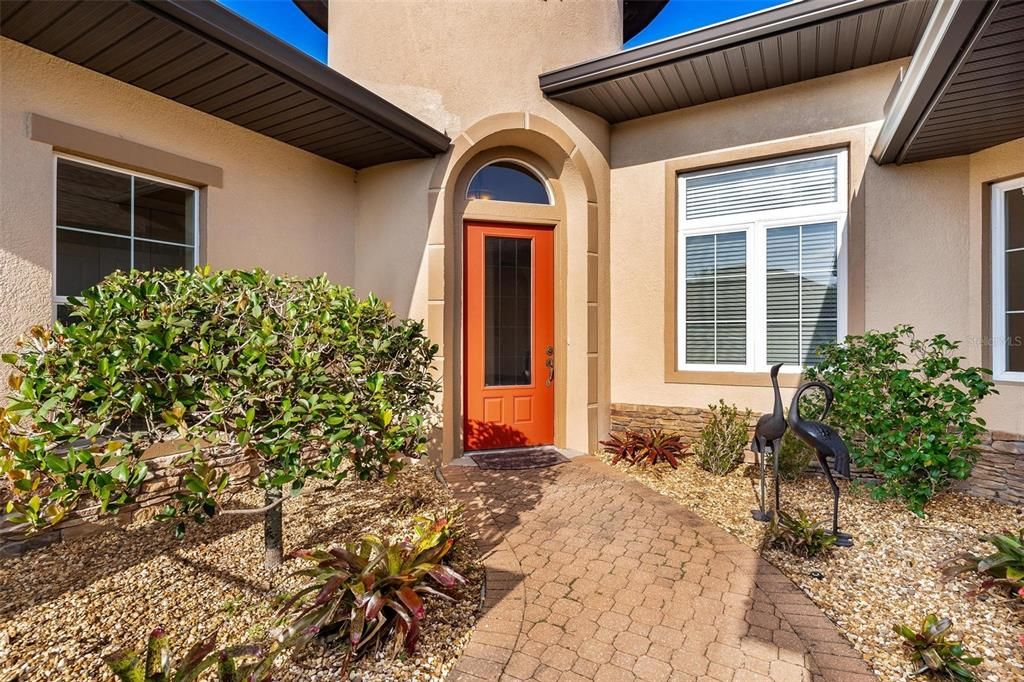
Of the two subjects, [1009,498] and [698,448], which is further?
[698,448]

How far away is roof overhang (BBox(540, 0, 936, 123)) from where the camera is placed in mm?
4496

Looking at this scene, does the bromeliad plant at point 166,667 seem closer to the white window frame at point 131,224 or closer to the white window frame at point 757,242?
the white window frame at point 131,224

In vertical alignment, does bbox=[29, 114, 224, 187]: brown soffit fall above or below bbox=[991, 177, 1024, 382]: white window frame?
above

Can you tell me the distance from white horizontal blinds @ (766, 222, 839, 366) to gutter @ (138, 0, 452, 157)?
409cm

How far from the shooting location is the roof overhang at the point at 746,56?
4.50 meters

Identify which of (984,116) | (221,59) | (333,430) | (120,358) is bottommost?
(333,430)

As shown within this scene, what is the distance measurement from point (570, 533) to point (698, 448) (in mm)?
2309

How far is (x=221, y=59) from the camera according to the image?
370cm

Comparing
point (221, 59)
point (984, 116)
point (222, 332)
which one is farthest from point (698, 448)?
point (221, 59)

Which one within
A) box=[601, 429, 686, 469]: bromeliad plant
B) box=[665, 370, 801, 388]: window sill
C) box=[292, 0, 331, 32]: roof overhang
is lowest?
box=[601, 429, 686, 469]: bromeliad plant

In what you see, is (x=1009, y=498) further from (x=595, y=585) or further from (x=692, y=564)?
(x=595, y=585)

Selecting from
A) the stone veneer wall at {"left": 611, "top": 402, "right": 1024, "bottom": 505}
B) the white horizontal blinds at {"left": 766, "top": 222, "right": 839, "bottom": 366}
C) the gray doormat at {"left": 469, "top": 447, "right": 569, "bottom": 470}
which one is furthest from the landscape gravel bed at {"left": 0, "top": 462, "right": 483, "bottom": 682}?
the stone veneer wall at {"left": 611, "top": 402, "right": 1024, "bottom": 505}

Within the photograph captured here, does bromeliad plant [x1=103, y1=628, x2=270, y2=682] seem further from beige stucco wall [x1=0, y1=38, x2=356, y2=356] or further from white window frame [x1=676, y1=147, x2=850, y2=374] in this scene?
white window frame [x1=676, y1=147, x2=850, y2=374]

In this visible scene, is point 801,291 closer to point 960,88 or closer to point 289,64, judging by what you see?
point 960,88
